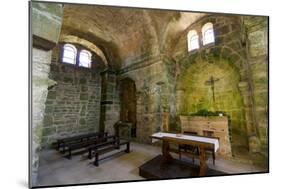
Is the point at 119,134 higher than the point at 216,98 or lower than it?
lower

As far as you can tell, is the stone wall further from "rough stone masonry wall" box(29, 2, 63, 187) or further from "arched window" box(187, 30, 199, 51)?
"arched window" box(187, 30, 199, 51)

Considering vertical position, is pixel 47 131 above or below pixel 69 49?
below

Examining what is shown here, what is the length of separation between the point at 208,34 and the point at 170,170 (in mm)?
2191

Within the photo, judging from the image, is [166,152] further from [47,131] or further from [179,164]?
[47,131]

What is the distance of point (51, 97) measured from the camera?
2.25m

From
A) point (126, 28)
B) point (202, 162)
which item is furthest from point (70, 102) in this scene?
point (202, 162)

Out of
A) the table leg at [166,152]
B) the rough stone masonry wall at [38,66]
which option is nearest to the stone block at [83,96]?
the rough stone masonry wall at [38,66]

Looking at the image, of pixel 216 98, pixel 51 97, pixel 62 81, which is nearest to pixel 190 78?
pixel 216 98

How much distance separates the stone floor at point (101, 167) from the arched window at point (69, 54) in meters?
1.49

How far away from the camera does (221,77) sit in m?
2.09

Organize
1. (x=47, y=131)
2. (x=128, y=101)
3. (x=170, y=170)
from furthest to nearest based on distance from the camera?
1. (x=128, y=101)
2. (x=47, y=131)
3. (x=170, y=170)

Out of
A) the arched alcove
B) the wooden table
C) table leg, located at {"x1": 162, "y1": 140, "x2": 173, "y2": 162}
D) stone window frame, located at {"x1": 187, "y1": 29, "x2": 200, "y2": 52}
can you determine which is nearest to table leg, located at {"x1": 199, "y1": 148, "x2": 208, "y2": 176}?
the wooden table
